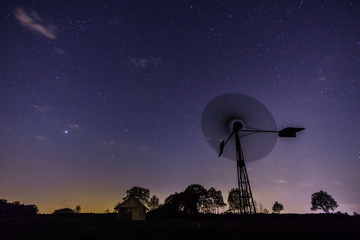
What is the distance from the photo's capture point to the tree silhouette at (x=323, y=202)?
102 meters

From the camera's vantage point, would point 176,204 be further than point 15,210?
No

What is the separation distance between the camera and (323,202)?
339 ft

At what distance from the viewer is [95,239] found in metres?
19.8

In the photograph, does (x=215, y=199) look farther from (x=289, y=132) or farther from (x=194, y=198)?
(x=289, y=132)

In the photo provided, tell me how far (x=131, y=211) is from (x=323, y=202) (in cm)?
10981

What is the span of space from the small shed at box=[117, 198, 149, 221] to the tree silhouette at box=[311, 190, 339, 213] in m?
106

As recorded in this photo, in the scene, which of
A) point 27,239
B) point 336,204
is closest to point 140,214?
point 27,239

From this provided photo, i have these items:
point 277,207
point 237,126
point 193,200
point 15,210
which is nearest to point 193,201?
point 193,200

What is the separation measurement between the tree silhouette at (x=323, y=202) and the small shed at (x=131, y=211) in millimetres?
106010

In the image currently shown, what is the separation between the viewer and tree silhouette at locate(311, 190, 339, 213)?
102000 mm

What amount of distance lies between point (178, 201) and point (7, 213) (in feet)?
209

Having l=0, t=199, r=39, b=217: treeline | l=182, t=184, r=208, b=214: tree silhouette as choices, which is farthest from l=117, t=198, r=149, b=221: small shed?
l=0, t=199, r=39, b=217: treeline

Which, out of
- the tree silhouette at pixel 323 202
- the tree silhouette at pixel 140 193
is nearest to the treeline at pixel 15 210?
the tree silhouette at pixel 140 193

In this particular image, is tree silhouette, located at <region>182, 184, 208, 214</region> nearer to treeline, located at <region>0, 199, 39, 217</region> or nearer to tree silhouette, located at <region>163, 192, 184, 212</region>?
tree silhouette, located at <region>163, 192, 184, 212</region>
